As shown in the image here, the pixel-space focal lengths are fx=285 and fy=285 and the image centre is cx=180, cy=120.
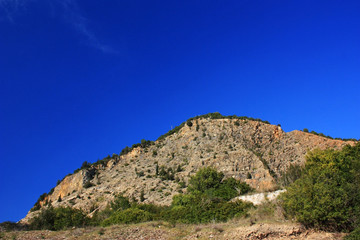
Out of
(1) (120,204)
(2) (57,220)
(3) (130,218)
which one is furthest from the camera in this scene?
(1) (120,204)

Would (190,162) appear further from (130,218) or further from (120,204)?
(130,218)

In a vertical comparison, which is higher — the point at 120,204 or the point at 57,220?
the point at 120,204

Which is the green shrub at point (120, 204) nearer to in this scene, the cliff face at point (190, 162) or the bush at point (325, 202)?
the cliff face at point (190, 162)

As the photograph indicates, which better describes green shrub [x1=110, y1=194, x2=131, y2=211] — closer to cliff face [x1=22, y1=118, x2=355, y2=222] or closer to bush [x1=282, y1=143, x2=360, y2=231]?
cliff face [x1=22, y1=118, x2=355, y2=222]

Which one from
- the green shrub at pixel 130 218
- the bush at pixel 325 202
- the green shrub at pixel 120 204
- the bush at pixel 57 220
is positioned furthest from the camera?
the green shrub at pixel 120 204

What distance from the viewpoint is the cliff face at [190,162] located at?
155ft

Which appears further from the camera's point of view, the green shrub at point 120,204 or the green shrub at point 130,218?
the green shrub at point 120,204

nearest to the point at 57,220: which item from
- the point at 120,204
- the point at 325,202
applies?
the point at 120,204

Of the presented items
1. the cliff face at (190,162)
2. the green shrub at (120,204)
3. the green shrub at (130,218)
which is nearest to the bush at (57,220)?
the green shrub at (130,218)

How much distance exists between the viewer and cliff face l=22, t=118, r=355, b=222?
47250 mm

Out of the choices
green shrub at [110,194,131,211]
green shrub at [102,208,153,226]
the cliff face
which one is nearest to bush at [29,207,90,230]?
green shrub at [102,208,153,226]

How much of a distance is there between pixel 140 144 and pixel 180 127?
11.3 meters

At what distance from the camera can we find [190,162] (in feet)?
179

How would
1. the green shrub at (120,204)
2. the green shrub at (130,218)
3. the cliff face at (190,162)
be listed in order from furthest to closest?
the cliff face at (190,162)
the green shrub at (120,204)
the green shrub at (130,218)
